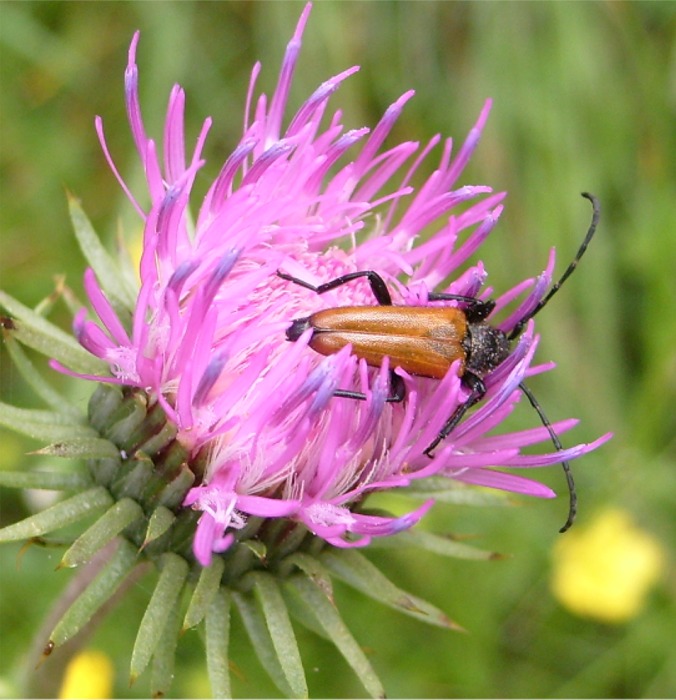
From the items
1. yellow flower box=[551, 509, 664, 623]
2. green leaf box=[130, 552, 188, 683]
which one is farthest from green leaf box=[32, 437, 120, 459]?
yellow flower box=[551, 509, 664, 623]

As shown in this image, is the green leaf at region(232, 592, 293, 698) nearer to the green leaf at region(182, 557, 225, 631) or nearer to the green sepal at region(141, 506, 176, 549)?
the green leaf at region(182, 557, 225, 631)

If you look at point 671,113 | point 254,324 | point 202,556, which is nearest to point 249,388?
point 254,324

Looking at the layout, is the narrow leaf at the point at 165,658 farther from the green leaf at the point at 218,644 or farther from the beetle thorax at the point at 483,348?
the beetle thorax at the point at 483,348

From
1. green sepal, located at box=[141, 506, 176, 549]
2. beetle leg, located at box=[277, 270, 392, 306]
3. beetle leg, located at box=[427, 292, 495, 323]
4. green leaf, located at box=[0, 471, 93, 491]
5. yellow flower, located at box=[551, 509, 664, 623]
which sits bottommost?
yellow flower, located at box=[551, 509, 664, 623]

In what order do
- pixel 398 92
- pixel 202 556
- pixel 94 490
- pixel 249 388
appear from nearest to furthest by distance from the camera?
pixel 202 556 → pixel 249 388 → pixel 94 490 → pixel 398 92

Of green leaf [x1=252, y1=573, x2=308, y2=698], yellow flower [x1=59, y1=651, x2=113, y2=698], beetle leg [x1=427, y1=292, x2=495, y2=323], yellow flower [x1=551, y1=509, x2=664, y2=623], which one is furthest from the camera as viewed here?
yellow flower [x1=551, y1=509, x2=664, y2=623]

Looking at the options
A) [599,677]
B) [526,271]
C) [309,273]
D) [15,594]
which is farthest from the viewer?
[526,271]

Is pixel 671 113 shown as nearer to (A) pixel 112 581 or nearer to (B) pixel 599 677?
(B) pixel 599 677
